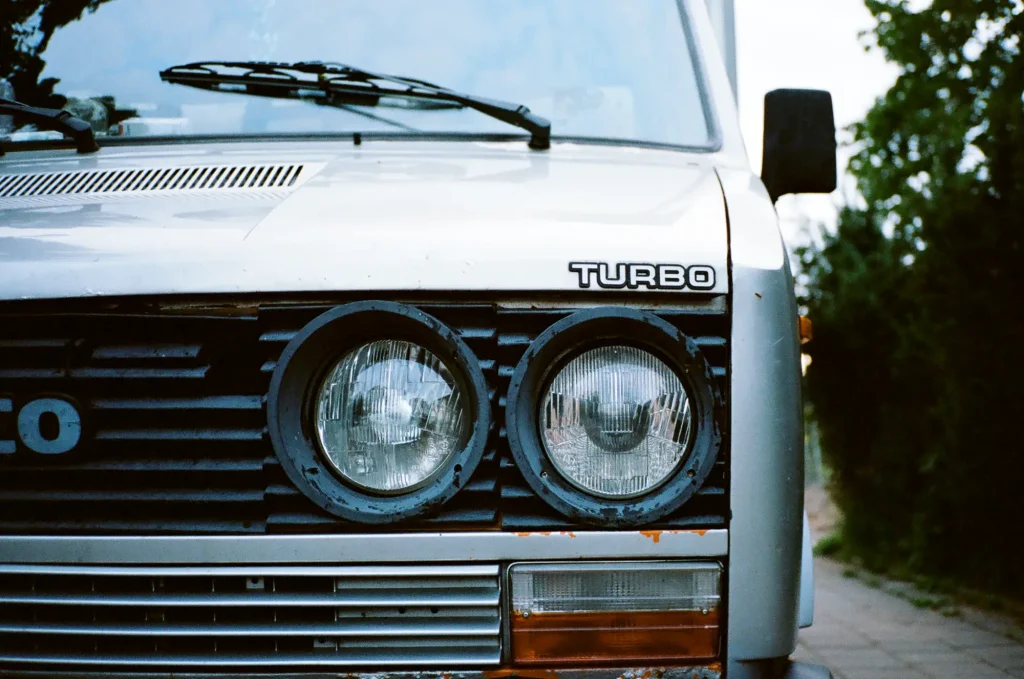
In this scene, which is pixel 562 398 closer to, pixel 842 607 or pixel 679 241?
pixel 679 241

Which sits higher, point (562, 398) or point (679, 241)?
point (679, 241)

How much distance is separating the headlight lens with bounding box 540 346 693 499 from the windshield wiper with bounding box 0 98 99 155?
52.2 inches

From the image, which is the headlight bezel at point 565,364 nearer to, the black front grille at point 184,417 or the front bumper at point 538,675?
the black front grille at point 184,417

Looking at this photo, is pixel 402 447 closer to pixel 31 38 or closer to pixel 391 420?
pixel 391 420

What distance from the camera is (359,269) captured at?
155cm

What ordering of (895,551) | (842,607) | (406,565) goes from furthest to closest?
(895,551) < (842,607) < (406,565)

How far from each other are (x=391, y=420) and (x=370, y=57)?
3.97 feet

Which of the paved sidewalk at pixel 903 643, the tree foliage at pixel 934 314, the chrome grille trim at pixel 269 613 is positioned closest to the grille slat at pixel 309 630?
the chrome grille trim at pixel 269 613

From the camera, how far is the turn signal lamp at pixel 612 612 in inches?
59.5

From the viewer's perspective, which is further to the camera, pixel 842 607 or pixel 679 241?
pixel 842 607

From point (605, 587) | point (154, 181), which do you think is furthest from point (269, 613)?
point (154, 181)

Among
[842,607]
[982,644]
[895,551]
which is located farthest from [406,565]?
[895,551]

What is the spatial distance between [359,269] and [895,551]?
6.84 meters

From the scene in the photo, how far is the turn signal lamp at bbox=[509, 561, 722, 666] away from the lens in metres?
1.51
